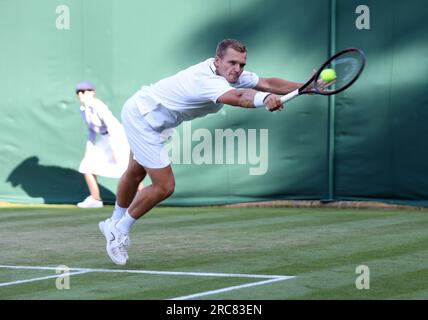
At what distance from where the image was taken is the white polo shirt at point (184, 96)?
26.2 ft

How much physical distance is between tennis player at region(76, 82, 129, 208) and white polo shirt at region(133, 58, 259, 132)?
5751 mm

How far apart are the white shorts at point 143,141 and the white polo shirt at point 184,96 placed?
0.05 m

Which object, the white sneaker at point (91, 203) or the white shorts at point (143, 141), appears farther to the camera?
the white sneaker at point (91, 203)

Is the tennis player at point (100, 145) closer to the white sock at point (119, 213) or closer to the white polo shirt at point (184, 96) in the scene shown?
the white sock at point (119, 213)

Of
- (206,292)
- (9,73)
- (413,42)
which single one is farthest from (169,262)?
(9,73)

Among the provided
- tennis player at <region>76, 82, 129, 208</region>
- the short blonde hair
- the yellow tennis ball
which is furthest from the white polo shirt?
tennis player at <region>76, 82, 129, 208</region>

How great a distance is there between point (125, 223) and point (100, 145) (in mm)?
6089

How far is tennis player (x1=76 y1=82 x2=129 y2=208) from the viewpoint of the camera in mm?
14344

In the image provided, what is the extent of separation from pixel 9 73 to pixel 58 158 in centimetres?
146

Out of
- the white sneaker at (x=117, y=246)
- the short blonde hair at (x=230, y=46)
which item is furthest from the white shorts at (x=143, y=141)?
the short blonde hair at (x=230, y=46)

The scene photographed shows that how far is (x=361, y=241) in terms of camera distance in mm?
10180

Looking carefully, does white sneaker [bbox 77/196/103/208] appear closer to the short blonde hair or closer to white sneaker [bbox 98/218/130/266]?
white sneaker [bbox 98/218/130/266]
